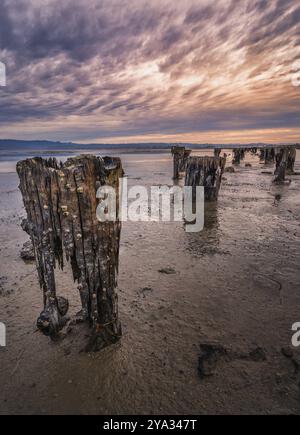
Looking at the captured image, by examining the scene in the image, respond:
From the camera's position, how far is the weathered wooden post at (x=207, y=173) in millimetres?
12079

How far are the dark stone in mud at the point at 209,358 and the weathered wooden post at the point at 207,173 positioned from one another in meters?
9.65

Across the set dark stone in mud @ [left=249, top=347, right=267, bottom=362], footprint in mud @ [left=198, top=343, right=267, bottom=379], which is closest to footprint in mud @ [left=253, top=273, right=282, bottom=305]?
dark stone in mud @ [left=249, top=347, right=267, bottom=362]

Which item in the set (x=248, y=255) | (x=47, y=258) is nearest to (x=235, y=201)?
(x=248, y=255)

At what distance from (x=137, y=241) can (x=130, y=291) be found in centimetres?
279

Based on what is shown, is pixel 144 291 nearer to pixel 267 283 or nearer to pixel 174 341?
pixel 174 341

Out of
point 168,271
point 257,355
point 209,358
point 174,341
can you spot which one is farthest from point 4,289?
point 257,355

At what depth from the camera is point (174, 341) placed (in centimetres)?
368

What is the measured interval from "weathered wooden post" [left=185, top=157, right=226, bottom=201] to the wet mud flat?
5.76m

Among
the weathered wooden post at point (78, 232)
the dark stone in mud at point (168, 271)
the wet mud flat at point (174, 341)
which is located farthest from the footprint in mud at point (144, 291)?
the weathered wooden post at point (78, 232)

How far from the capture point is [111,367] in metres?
3.20

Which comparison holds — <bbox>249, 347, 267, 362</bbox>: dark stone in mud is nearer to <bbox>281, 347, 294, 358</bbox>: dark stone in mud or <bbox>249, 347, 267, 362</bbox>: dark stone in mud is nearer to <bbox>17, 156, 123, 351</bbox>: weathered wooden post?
<bbox>281, 347, 294, 358</bbox>: dark stone in mud

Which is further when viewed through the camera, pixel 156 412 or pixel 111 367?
pixel 111 367

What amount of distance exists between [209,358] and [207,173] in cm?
999
